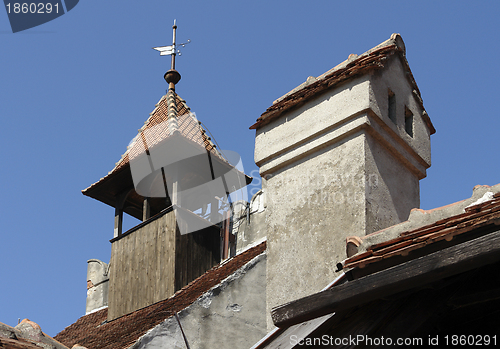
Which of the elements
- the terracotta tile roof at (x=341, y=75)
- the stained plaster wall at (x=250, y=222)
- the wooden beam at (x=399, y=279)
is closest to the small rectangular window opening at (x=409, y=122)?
the terracotta tile roof at (x=341, y=75)

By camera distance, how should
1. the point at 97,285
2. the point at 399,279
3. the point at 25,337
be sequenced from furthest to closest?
the point at 97,285 → the point at 25,337 → the point at 399,279

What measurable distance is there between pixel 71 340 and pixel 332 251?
24.0 feet

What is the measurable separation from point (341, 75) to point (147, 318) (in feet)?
16.7

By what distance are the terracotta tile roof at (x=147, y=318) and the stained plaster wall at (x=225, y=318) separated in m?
0.45

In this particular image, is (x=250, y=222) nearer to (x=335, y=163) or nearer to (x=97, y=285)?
(x=97, y=285)

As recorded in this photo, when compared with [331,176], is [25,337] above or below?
below

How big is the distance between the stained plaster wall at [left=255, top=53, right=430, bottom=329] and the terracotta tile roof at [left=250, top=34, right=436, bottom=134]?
0.22ft

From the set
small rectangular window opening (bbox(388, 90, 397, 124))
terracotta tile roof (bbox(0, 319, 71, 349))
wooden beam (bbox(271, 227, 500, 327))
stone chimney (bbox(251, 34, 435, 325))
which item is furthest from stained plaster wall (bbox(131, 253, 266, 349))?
wooden beam (bbox(271, 227, 500, 327))

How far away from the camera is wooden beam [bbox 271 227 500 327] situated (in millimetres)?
2619

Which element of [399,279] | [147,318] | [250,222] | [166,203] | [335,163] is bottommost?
[399,279]

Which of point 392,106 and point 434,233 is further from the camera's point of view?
point 392,106

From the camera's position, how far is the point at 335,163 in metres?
5.12

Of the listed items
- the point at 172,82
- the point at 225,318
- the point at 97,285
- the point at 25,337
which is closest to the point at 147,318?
the point at 225,318

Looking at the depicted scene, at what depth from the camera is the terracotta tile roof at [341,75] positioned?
5.24 meters
